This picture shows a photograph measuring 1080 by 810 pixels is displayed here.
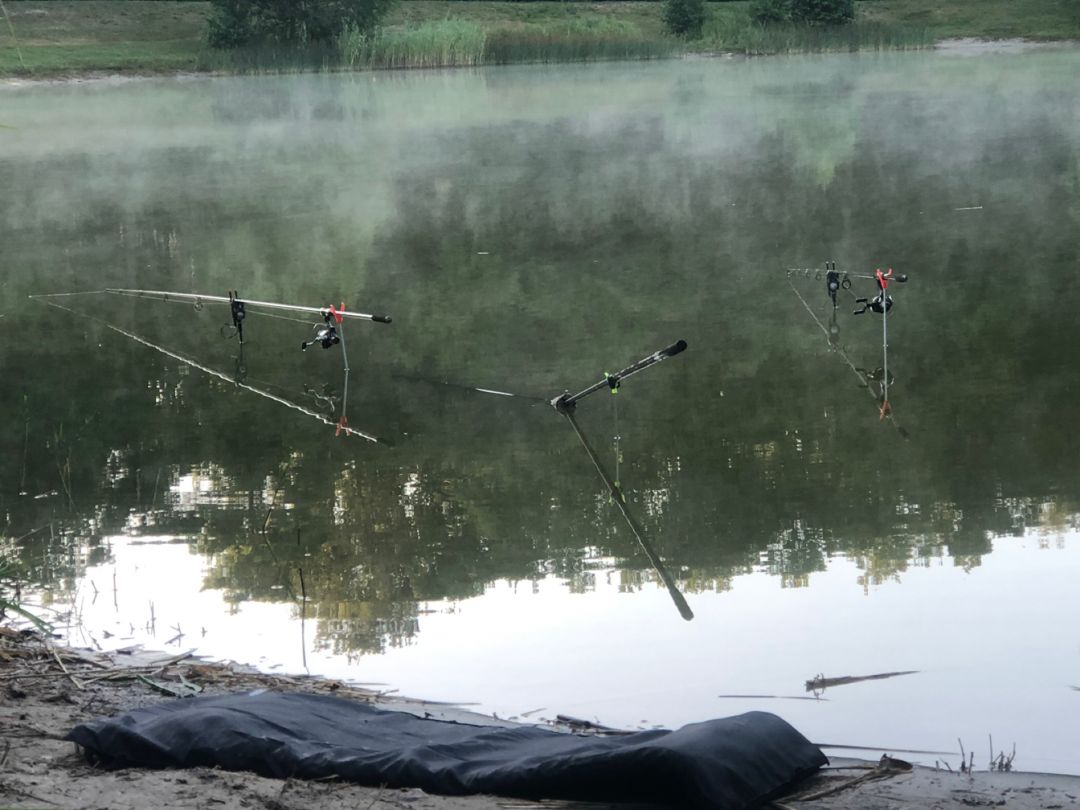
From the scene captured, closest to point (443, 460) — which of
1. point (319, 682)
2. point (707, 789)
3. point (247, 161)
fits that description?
point (319, 682)

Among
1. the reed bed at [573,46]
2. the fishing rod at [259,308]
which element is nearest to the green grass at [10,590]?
the fishing rod at [259,308]

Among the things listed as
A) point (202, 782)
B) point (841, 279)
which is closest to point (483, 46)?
point (841, 279)

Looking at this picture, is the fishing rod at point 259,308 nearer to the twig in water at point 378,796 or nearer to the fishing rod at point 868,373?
the fishing rod at point 868,373

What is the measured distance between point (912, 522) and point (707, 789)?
376 cm

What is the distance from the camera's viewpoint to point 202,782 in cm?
442

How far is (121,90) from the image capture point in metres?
49.8

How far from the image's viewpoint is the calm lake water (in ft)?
20.4

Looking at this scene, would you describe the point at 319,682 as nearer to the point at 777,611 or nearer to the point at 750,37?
the point at 777,611

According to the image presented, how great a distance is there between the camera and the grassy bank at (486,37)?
53.5 metres

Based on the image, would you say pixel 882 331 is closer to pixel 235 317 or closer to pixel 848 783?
pixel 235 317

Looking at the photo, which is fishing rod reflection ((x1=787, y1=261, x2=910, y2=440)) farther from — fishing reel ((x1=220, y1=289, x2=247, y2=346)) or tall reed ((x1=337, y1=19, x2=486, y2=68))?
tall reed ((x1=337, y1=19, x2=486, y2=68))

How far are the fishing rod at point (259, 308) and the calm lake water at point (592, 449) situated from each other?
0.77 ft

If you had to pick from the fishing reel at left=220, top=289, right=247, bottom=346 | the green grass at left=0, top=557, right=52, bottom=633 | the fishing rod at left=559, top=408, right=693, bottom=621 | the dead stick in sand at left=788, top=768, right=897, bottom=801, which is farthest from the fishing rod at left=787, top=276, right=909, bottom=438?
the green grass at left=0, top=557, right=52, bottom=633

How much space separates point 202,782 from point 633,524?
3.81m
